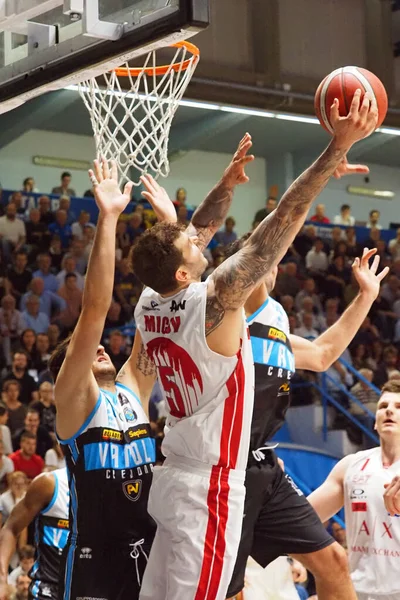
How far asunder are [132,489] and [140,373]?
0.75 m

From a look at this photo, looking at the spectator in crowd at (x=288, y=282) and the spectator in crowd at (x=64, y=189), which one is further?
the spectator in crowd at (x=64, y=189)

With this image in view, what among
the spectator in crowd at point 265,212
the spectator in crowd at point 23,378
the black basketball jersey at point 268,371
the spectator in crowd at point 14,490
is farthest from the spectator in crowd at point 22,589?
the spectator in crowd at point 265,212

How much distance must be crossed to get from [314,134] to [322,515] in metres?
13.5

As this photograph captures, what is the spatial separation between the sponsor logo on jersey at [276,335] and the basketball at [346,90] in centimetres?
113

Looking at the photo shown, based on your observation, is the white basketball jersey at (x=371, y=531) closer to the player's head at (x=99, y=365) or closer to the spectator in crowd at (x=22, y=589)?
the player's head at (x=99, y=365)

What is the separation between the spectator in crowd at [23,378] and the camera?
35.1ft

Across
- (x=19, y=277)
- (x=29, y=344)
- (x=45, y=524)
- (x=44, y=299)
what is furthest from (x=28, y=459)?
(x=19, y=277)

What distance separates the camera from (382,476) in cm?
594

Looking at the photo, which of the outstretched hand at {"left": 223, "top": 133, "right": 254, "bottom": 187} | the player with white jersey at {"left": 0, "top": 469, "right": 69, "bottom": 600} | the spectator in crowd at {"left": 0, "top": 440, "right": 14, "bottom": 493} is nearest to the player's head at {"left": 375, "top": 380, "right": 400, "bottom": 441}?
the outstretched hand at {"left": 223, "top": 133, "right": 254, "bottom": 187}

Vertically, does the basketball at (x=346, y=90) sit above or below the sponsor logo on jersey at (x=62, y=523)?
above

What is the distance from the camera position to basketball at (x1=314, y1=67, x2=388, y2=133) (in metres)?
4.21

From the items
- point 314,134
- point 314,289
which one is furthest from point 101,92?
point 314,134

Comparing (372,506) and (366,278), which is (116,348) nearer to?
(372,506)

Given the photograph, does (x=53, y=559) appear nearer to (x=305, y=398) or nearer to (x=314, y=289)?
(x=305, y=398)
